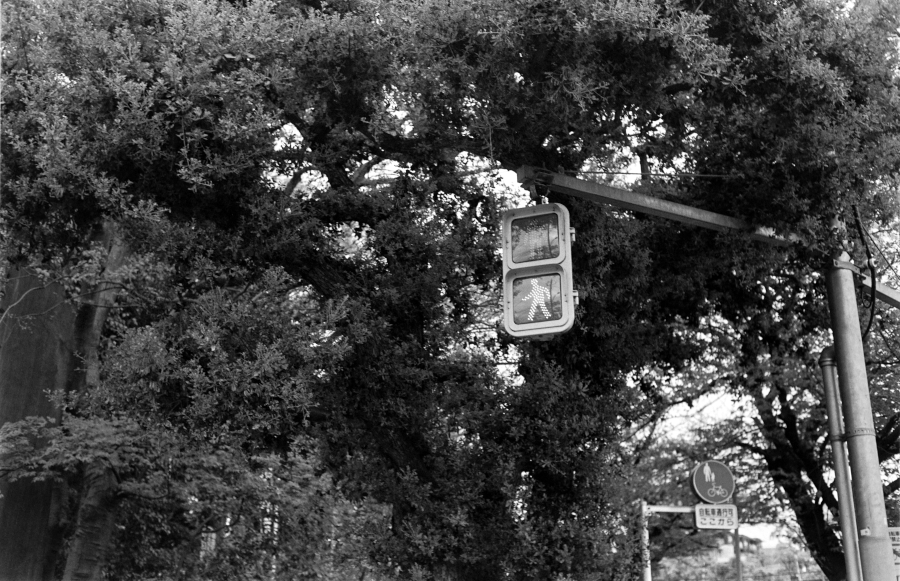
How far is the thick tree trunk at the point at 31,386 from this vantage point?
1337cm

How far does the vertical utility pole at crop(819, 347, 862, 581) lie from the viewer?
7543 millimetres

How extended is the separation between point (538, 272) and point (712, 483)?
4.79 m

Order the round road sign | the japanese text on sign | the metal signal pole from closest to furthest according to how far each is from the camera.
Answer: the metal signal pole < the japanese text on sign < the round road sign

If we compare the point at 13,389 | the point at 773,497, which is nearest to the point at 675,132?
the point at 13,389

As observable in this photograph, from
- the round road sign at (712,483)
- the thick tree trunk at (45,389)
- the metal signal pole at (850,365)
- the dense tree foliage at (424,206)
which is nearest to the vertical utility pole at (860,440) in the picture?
the metal signal pole at (850,365)

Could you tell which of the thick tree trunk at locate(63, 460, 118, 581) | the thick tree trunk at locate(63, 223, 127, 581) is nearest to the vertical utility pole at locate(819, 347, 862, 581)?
the thick tree trunk at locate(63, 223, 127, 581)

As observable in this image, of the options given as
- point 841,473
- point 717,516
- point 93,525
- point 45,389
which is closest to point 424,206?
point 717,516

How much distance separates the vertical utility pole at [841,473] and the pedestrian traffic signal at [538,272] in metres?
3.36

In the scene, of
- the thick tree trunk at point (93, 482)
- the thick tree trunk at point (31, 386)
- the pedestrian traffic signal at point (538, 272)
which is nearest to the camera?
the pedestrian traffic signal at point (538, 272)

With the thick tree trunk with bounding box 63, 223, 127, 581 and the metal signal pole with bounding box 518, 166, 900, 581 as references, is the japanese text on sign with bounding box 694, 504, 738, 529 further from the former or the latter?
the thick tree trunk with bounding box 63, 223, 127, 581

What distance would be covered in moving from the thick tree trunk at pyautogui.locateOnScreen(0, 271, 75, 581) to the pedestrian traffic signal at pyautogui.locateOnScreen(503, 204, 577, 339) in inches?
368

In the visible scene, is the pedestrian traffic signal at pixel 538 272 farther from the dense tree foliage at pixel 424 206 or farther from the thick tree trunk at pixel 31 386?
the thick tree trunk at pixel 31 386

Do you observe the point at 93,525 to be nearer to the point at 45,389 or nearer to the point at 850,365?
the point at 45,389

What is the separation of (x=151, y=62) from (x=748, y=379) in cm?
1039
